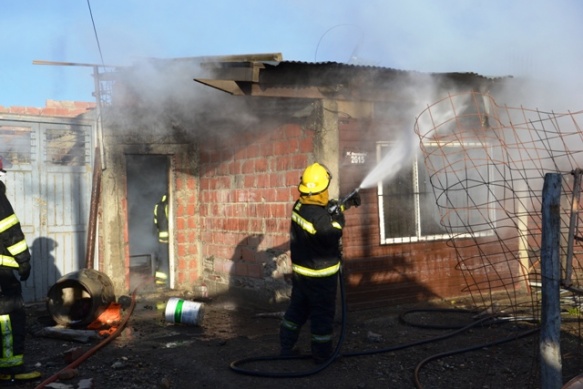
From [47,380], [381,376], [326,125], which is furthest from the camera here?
[326,125]

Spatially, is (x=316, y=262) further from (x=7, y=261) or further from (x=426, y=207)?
(x=426, y=207)

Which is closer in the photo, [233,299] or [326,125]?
[326,125]

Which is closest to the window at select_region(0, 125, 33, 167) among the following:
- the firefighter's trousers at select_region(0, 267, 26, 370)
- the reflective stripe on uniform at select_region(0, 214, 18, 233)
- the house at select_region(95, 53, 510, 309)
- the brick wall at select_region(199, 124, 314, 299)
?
the house at select_region(95, 53, 510, 309)

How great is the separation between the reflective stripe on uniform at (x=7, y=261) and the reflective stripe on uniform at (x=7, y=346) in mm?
478

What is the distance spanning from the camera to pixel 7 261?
5281 millimetres

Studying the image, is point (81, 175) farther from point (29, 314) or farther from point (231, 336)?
point (231, 336)

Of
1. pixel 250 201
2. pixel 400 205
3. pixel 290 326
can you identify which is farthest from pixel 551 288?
pixel 250 201

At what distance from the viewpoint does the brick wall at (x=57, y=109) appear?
915 centimetres

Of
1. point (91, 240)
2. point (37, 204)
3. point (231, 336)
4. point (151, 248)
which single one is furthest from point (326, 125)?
point (151, 248)

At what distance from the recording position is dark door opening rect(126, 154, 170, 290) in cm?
1091

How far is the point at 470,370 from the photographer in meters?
5.27

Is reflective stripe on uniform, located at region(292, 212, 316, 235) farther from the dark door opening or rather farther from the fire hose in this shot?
the dark door opening

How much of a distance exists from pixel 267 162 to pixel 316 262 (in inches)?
116

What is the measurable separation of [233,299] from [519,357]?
15.0ft
